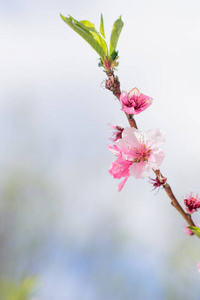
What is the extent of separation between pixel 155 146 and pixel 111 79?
21 centimetres

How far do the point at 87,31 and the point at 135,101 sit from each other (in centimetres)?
19

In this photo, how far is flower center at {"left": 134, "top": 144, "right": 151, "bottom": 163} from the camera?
0.81 metres

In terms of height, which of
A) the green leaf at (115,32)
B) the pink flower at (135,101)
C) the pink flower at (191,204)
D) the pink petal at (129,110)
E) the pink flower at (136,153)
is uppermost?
the green leaf at (115,32)

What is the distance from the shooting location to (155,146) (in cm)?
81

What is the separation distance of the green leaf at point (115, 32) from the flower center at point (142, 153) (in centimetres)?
Answer: 24

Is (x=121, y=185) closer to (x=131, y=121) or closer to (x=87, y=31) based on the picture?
(x=131, y=121)

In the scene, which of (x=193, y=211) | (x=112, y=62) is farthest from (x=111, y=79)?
(x=193, y=211)

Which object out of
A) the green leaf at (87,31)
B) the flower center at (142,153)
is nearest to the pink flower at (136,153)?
the flower center at (142,153)

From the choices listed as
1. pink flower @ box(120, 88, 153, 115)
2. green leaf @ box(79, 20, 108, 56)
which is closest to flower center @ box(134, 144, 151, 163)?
pink flower @ box(120, 88, 153, 115)

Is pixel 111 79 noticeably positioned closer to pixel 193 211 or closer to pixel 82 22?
pixel 82 22

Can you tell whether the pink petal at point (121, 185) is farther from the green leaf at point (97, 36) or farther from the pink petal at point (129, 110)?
the green leaf at point (97, 36)

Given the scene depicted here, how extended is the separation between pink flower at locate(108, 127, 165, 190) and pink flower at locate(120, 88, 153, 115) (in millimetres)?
52

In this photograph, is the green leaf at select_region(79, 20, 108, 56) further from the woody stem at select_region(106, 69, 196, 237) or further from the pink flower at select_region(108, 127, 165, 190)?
the pink flower at select_region(108, 127, 165, 190)

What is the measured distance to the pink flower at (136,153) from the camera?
29.4 inches
